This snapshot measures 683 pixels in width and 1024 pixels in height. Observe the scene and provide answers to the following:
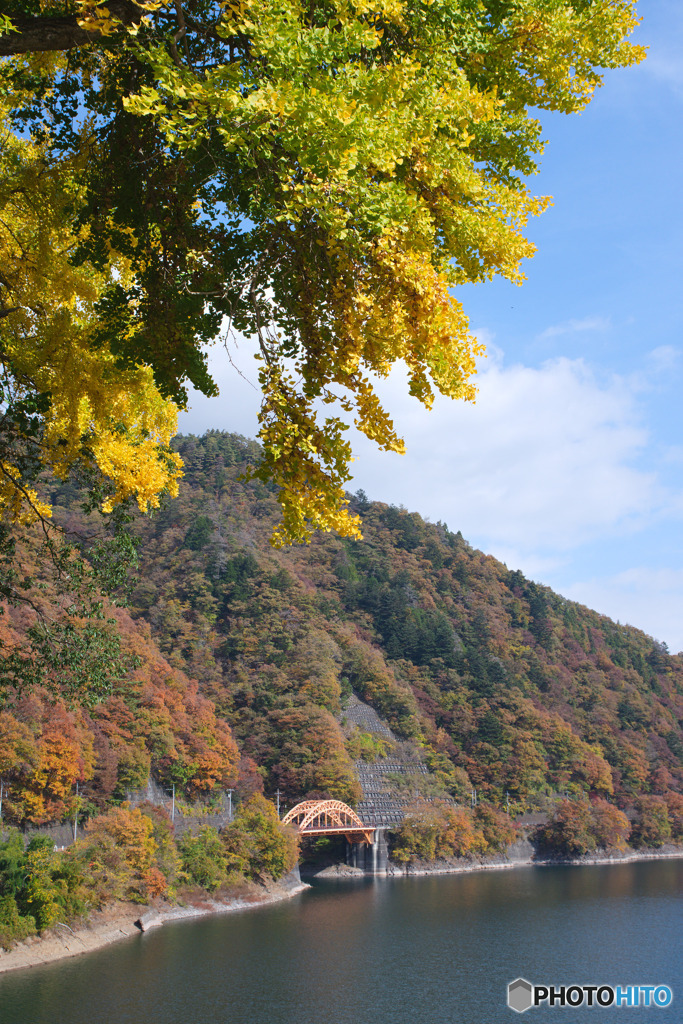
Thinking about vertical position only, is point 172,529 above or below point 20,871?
above

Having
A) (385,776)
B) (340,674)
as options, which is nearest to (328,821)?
(385,776)

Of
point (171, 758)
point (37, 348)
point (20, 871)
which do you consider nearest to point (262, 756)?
point (171, 758)

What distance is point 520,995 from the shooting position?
16188 millimetres

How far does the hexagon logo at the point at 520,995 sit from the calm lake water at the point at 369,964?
228 millimetres

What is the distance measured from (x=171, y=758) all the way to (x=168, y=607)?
1327 cm

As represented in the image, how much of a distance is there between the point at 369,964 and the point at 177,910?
751 centimetres

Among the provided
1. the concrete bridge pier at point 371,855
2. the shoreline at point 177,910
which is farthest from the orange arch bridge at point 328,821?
the shoreline at point 177,910

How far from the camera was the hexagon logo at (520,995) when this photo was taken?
15695 millimetres

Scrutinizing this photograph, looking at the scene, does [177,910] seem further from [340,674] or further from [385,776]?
[340,674]

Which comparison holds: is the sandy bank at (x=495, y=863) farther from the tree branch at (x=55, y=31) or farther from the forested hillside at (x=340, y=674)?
the tree branch at (x=55, y=31)

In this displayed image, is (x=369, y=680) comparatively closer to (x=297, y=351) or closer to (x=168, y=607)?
(x=168, y=607)

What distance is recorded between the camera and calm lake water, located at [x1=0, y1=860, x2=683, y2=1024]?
14.9 meters

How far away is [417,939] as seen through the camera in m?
21.2

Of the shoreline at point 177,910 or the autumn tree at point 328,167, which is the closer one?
the autumn tree at point 328,167
